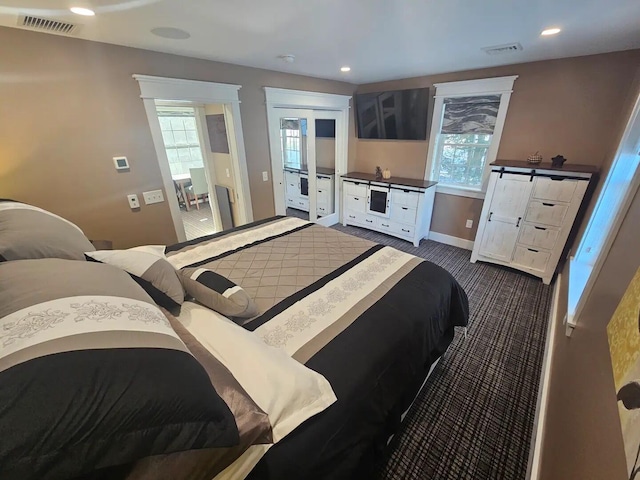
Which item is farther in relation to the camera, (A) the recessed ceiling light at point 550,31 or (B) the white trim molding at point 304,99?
(B) the white trim molding at point 304,99

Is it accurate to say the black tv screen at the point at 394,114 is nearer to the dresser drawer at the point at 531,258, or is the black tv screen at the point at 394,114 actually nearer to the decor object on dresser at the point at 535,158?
the decor object on dresser at the point at 535,158

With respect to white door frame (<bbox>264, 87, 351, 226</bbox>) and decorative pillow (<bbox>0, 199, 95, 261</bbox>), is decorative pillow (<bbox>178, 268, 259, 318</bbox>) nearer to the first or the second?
decorative pillow (<bbox>0, 199, 95, 261</bbox>)

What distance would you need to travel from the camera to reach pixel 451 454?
1.43 metres

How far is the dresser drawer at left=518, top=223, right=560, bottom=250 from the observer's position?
A: 9.08 ft

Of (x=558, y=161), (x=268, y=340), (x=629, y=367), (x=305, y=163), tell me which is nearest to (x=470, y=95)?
(x=558, y=161)

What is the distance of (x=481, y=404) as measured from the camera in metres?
1.68

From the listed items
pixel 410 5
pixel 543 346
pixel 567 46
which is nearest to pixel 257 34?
pixel 410 5

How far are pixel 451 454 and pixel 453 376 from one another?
1.78ft

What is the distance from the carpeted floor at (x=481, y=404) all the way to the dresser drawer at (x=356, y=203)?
2.22 metres

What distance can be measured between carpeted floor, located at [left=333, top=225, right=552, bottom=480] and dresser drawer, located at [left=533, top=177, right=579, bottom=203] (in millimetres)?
1059

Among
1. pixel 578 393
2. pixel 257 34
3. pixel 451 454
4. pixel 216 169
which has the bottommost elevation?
pixel 451 454

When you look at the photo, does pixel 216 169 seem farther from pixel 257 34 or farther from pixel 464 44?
pixel 464 44

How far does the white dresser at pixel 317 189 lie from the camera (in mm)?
4492

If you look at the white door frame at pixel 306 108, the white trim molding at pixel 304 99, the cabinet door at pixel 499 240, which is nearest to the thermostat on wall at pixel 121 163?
the white door frame at pixel 306 108
